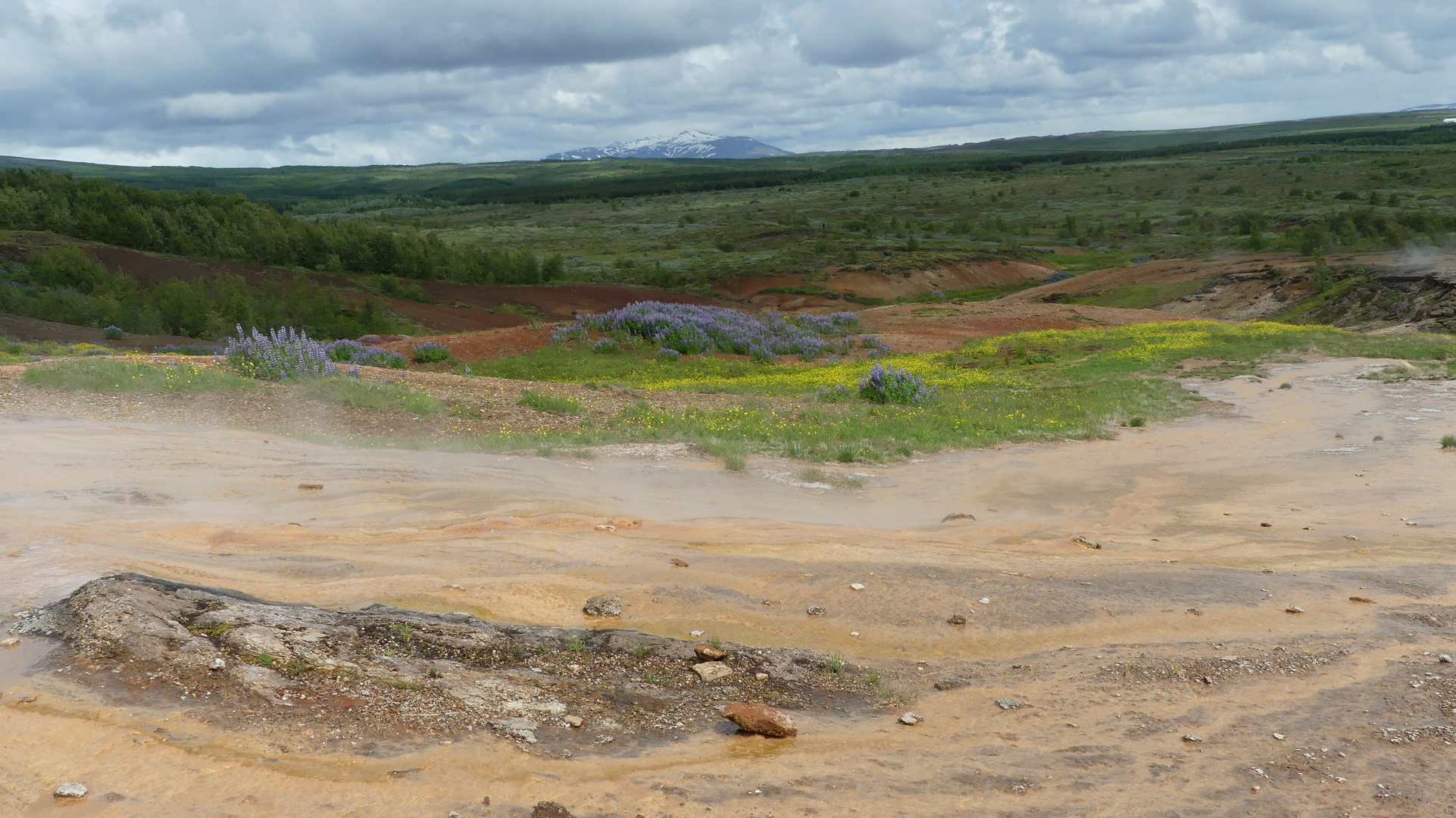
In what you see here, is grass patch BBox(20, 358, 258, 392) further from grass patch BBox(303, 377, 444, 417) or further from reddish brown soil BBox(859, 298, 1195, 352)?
reddish brown soil BBox(859, 298, 1195, 352)

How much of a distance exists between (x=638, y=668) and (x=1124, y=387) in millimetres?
18046

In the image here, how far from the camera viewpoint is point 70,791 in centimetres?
373

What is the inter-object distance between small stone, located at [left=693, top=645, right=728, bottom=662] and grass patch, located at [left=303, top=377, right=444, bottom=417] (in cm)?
915

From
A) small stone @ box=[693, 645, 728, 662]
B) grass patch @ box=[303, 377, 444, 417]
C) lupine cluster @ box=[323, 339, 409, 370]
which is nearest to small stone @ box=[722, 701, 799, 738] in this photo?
small stone @ box=[693, 645, 728, 662]

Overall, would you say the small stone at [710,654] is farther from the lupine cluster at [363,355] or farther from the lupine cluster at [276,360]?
the lupine cluster at [363,355]

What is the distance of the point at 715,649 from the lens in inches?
230

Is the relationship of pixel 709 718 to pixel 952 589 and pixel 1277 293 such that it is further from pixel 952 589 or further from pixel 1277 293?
pixel 1277 293

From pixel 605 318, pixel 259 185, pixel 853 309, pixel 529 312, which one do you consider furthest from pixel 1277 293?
pixel 259 185

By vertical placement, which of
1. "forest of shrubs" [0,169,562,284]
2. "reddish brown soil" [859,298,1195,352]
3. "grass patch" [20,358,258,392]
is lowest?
"reddish brown soil" [859,298,1195,352]

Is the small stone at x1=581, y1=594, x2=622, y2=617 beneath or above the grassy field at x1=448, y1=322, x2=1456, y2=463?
above

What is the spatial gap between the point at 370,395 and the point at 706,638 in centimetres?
962

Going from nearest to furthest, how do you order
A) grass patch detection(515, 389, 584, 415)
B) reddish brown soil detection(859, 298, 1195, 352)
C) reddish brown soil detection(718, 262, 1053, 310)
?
grass patch detection(515, 389, 584, 415)
reddish brown soil detection(859, 298, 1195, 352)
reddish brown soil detection(718, 262, 1053, 310)

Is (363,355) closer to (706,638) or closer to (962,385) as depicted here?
(962,385)

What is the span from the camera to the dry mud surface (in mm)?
4211
